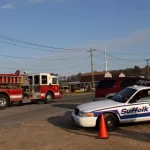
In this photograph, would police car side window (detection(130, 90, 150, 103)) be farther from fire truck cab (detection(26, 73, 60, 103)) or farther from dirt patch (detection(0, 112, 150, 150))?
fire truck cab (detection(26, 73, 60, 103))

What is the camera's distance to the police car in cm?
1014

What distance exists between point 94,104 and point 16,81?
42.9 ft

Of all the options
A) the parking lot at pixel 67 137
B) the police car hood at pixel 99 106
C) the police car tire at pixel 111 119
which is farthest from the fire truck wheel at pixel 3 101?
the police car tire at pixel 111 119

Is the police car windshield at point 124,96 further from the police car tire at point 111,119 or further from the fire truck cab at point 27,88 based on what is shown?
the fire truck cab at point 27,88

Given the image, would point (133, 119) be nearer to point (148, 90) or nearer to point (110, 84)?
point (148, 90)

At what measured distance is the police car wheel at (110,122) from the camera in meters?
10.2

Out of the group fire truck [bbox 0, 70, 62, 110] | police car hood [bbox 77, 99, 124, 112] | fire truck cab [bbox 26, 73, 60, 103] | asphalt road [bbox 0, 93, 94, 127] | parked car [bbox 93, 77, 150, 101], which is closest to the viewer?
police car hood [bbox 77, 99, 124, 112]

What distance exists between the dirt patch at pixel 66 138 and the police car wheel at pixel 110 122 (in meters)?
0.23

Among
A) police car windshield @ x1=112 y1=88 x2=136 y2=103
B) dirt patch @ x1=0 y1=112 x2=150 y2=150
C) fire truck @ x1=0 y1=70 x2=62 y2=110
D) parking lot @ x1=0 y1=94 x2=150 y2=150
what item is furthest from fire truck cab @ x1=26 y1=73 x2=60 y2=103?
police car windshield @ x1=112 y1=88 x2=136 y2=103

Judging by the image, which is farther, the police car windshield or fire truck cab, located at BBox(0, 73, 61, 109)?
fire truck cab, located at BBox(0, 73, 61, 109)

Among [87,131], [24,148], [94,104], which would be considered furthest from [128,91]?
[24,148]

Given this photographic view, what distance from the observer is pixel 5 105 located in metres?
21.4

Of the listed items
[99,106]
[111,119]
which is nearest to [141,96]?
[111,119]

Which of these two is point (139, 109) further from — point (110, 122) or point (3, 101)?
point (3, 101)
